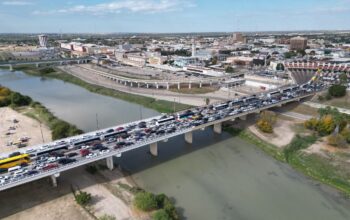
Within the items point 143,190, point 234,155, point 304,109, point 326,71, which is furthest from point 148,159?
point 326,71

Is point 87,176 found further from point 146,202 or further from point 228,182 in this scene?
point 228,182

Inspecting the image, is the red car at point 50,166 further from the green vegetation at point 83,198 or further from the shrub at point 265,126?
the shrub at point 265,126

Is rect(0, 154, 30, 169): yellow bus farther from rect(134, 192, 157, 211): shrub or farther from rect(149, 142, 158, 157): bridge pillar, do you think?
rect(149, 142, 158, 157): bridge pillar

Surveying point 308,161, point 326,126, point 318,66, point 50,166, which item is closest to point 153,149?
point 50,166

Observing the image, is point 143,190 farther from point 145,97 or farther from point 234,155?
point 145,97

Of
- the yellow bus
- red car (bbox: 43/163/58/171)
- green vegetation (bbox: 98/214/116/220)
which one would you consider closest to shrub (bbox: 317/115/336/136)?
green vegetation (bbox: 98/214/116/220)

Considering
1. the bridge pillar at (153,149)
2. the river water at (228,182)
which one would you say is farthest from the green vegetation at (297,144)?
Answer: the bridge pillar at (153,149)

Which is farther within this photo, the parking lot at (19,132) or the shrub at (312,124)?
the shrub at (312,124)

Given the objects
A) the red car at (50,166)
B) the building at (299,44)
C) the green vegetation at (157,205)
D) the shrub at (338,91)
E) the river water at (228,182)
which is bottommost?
the river water at (228,182)
